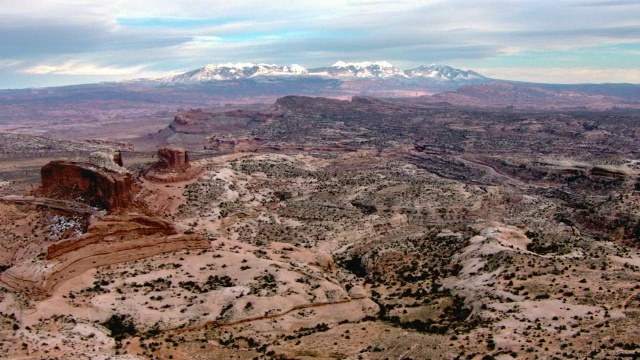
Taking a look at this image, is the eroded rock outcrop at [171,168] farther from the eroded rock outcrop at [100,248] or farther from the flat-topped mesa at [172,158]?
the eroded rock outcrop at [100,248]

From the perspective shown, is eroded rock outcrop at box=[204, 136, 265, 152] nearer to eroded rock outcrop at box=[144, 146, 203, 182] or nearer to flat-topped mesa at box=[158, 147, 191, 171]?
eroded rock outcrop at box=[144, 146, 203, 182]

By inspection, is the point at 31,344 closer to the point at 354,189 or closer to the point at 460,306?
the point at 460,306

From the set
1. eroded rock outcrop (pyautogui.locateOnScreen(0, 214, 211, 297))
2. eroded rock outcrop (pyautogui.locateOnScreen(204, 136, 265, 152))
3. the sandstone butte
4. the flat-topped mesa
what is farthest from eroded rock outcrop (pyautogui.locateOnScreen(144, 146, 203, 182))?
eroded rock outcrop (pyautogui.locateOnScreen(204, 136, 265, 152))

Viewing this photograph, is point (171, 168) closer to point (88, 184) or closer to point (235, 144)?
point (88, 184)

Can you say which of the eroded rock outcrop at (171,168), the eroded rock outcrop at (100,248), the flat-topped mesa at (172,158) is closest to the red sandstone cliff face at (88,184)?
the eroded rock outcrop at (100,248)

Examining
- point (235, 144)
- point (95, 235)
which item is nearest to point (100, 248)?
point (95, 235)

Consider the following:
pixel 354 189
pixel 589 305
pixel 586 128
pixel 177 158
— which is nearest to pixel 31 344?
pixel 589 305
